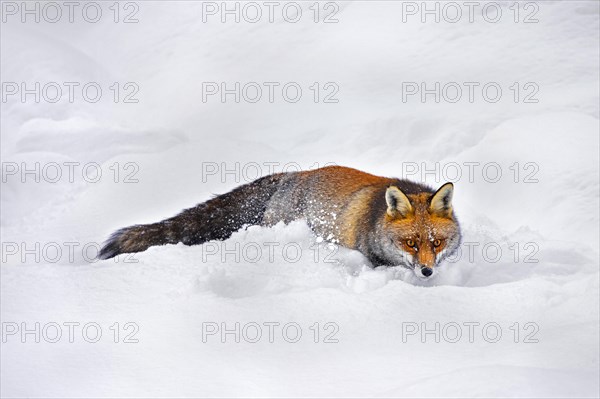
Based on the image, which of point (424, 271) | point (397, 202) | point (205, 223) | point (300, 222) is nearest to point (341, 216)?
point (300, 222)

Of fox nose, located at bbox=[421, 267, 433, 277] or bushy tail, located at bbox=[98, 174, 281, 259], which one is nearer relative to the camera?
fox nose, located at bbox=[421, 267, 433, 277]

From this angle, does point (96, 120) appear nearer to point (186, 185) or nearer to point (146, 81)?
point (146, 81)

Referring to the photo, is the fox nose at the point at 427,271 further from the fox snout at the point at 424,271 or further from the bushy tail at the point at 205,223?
the bushy tail at the point at 205,223

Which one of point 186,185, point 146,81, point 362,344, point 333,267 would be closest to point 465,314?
point 362,344

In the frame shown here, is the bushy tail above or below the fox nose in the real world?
above

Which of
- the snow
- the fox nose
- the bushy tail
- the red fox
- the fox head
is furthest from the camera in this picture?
the bushy tail

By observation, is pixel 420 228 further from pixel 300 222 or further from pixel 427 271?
pixel 300 222

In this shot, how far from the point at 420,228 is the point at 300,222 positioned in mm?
1512

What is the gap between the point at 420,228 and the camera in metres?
6.98

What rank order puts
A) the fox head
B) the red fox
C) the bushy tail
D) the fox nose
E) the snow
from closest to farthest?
the snow, the fox nose, the fox head, the red fox, the bushy tail

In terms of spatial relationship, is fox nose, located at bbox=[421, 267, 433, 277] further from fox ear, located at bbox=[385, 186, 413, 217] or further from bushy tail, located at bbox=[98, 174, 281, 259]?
bushy tail, located at bbox=[98, 174, 281, 259]

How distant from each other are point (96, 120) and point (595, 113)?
7.99m

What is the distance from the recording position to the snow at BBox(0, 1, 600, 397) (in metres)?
5.05

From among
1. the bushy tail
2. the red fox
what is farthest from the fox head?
the bushy tail
